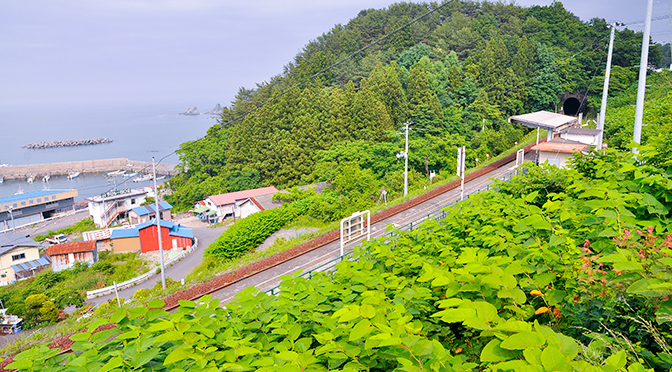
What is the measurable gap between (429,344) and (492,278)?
1.74ft

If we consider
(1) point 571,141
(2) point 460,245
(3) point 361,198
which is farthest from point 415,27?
(2) point 460,245

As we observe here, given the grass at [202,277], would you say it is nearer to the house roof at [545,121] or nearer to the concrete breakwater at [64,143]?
the house roof at [545,121]

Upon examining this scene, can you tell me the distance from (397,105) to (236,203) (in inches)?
667

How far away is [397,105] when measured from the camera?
120 ft

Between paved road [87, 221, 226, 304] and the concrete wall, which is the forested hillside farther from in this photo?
the concrete wall

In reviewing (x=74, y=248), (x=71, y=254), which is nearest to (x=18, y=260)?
(x=71, y=254)

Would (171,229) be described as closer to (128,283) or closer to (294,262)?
(128,283)

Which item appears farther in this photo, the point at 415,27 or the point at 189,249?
the point at 415,27

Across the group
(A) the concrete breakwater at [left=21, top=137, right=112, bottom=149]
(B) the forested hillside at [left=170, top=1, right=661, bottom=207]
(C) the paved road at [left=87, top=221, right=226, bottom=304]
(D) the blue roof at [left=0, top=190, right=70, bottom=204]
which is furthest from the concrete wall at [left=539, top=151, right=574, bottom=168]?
(A) the concrete breakwater at [left=21, top=137, right=112, bottom=149]

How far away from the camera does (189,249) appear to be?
26.8 meters

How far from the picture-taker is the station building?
4434 centimetres

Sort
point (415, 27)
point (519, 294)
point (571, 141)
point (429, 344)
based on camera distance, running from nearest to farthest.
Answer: point (429, 344) → point (519, 294) → point (571, 141) → point (415, 27)

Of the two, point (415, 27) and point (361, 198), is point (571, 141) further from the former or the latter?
point (415, 27)

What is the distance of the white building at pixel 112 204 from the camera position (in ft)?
127
